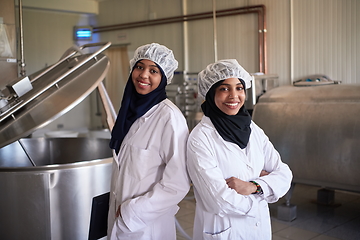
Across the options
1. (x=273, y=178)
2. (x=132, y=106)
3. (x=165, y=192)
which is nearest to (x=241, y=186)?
(x=273, y=178)

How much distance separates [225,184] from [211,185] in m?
0.05

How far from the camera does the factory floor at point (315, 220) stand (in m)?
3.36

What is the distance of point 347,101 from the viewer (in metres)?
3.50

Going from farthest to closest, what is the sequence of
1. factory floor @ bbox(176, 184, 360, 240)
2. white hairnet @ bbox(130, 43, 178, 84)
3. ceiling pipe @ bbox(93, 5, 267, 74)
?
ceiling pipe @ bbox(93, 5, 267, 74) < factory floor @ bbox(176, 184, 360, 240) < white hairnet @ bbox(130, 43, 178, 84)

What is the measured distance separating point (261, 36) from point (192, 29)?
1.60 meters

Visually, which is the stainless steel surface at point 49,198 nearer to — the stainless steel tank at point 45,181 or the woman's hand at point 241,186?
the stainless steel tank at point 45,181

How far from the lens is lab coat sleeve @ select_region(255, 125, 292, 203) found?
5.01 feet

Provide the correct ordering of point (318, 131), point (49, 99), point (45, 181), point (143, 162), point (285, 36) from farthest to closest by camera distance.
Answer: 1. point (285, 36)
2. point (318, 131)
3. point (49, 99)
4. point (45, 181)
5. point (143, 162)

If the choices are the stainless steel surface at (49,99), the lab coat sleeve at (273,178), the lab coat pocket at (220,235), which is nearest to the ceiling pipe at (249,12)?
the stainless steel surface at (49,99)

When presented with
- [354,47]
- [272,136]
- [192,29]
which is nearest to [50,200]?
[272,136]

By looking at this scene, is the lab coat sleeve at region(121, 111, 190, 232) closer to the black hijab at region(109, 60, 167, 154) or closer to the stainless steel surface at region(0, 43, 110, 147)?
the black hijab at region(109, 60, 167, 154)

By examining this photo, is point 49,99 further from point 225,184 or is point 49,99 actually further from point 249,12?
point 249,12

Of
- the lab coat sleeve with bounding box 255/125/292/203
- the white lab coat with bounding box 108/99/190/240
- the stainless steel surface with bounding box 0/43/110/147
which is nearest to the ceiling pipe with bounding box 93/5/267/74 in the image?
the stainless steel surface with bounding box 0/43/110/147

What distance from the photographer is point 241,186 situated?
4.80 ft
